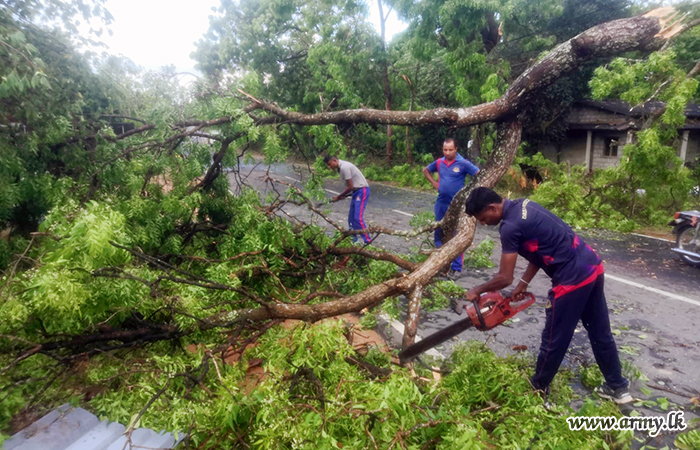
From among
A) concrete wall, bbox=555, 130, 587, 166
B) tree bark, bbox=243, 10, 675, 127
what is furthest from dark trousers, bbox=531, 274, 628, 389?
concrete wall, bbox=555, 130, 587, 166

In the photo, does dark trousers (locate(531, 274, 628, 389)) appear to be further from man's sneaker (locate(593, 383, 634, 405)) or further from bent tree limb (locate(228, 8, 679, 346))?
bent tree limb (locate(228, 8, 679, 346))

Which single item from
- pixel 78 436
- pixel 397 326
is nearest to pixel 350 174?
pixel 397 326

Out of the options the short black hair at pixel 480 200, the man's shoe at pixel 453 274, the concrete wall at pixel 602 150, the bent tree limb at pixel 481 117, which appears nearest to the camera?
the short black hair at pixel 480 200

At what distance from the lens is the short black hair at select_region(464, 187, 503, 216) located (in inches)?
122

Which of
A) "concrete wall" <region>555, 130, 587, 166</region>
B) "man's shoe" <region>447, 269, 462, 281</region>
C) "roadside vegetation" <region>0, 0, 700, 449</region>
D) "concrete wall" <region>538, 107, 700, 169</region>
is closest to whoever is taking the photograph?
"roadside vegetation" <region>0, 0, 700, 449</region>

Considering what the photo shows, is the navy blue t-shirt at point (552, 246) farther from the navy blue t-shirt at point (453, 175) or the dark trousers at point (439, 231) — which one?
the navy blue t-shirt at point (453, 175)

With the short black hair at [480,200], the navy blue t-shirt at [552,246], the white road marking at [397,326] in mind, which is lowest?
the white road marking at [397,326]

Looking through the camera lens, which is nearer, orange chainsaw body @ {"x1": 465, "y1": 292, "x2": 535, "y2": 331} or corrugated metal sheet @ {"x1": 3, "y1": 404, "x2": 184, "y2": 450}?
corrugated metal sheet @ {"x1": 3, "y1": 404, "x2": 184, "y2": 450}

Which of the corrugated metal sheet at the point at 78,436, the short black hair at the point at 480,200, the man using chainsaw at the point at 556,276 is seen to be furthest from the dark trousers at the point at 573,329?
the corrugated metal sheet at the point at 78,436

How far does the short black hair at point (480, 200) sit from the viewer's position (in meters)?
3.10

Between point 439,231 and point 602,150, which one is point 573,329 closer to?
point 439,231

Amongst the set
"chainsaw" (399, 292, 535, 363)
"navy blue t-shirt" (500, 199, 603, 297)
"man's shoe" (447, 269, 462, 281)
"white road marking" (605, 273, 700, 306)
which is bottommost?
"white road marking" (605, 273, 700, 306)

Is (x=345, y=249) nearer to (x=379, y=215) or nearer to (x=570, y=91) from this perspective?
(x=379, y=215)

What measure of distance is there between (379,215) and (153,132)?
6.12 metres
